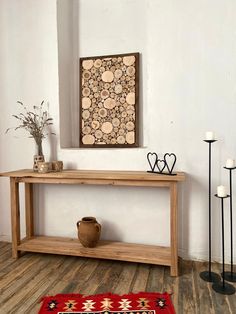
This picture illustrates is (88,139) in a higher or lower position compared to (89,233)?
higher

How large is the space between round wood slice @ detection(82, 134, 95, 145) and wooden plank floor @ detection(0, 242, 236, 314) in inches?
42.6

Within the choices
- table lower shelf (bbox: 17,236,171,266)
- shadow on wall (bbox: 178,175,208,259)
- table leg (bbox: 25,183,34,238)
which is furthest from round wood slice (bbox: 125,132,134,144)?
table leg (bbox: 25,183,34,238)

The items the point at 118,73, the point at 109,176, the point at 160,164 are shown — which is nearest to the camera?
the point at 109,176

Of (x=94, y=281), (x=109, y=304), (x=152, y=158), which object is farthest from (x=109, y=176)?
(x=109, y=304)

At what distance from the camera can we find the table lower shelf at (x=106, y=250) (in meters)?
2.23

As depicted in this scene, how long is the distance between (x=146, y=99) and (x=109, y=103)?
1.17 ft

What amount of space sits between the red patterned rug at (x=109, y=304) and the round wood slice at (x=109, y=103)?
1.62 metres

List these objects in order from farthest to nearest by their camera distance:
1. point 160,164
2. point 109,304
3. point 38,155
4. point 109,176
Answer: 1. point 38,155
2. point 160,164
3. point 109,176
4. point 109,304

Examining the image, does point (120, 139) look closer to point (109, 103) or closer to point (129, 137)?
point (129, 137)

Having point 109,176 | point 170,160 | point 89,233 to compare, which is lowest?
point 89,233

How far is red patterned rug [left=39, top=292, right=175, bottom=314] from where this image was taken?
1.71 m

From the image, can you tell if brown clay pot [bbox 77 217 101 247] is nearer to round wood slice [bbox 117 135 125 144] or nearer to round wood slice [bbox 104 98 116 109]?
round wood slice [bbox 117 135 125 144]

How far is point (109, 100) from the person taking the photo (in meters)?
2.71

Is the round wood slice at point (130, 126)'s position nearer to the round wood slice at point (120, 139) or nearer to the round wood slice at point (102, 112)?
the round wood slice at point (120, 139)
